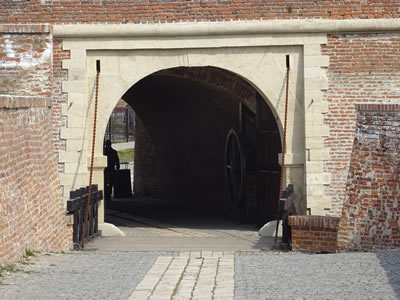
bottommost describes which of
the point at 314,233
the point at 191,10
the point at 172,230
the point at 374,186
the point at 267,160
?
the point at 172,230

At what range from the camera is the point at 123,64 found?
43.4 ft

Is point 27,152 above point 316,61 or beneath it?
beneath

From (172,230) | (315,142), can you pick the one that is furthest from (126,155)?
(315,142)

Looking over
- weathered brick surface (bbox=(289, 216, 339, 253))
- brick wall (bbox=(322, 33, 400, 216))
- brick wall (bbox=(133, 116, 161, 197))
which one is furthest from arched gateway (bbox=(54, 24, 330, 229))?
brick wall (bbox=(133, 116, 161, 197))

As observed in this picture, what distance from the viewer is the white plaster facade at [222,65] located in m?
13.0

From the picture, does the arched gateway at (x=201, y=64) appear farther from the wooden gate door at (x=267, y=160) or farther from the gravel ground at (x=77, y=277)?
the gravel ground at (x=77, y=277)

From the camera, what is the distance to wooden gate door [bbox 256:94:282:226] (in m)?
14.2

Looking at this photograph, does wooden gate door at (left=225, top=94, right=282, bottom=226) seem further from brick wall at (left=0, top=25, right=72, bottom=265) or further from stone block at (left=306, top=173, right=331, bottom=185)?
brick wall at (left=0, top=25, right=72, bottom=265)

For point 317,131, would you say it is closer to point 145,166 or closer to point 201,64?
point 201,64

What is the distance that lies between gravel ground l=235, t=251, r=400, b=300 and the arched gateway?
3995mm

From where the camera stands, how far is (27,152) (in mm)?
9406

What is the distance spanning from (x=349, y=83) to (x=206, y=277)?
592 centimetres

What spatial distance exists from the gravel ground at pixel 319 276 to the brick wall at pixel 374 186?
26.9 inches

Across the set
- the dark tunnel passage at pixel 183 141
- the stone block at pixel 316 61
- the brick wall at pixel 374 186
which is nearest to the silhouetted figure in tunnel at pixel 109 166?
the dark tunnel passage at pixel 183 141
